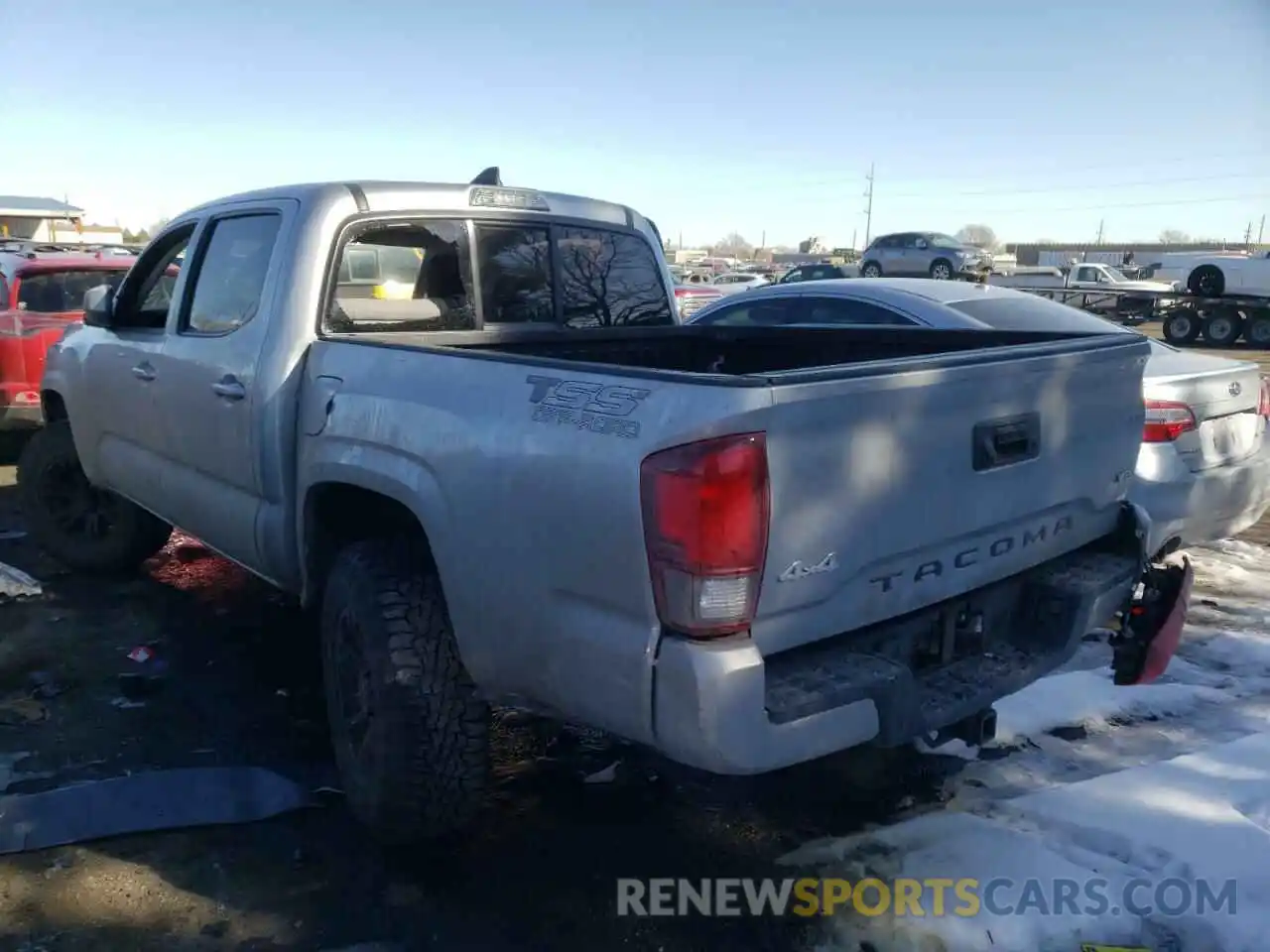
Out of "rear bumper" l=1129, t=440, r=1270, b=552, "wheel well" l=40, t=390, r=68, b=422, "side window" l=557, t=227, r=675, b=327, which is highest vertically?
"side window" l=557, t=227, r=675, b=327

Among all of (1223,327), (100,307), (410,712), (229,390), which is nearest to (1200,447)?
(410,712)

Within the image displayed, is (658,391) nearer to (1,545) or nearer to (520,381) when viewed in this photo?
(520,381)

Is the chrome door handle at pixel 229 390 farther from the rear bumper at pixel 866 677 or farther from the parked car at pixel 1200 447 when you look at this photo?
the parked car at pixel 1200 447

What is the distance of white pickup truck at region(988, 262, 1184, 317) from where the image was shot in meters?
27.1

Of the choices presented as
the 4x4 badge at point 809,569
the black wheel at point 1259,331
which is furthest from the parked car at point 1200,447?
the black wheel at point 1259,331

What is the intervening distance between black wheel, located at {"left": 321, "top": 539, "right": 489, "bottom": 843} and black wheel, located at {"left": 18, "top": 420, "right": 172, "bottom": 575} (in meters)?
3.18

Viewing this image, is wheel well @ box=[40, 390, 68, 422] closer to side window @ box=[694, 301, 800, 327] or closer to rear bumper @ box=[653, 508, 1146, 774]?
side window @ box=[694, 301, 800, 327]

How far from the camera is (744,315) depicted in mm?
7312

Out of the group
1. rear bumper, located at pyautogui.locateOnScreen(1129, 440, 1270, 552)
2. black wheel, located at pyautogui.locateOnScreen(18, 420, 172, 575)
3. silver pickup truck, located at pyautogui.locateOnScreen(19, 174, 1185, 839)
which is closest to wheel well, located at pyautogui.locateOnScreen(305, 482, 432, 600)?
silver pickup truck, located at pyautogui.locateOnScreen(19, 174, 1185, 839)

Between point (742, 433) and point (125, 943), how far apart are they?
7.09ft

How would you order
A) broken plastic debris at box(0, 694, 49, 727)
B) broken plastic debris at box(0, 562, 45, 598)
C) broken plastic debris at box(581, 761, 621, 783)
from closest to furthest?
broken plastic debris at box(581, 761, 621, 783), broken plastic debris at box(0, 694, 49, 727), broken plastic debris at box(0, 562, 45, 598)

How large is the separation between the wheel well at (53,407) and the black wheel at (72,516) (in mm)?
47

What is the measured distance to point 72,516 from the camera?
227 inches

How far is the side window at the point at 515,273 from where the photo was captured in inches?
166
